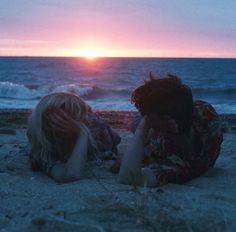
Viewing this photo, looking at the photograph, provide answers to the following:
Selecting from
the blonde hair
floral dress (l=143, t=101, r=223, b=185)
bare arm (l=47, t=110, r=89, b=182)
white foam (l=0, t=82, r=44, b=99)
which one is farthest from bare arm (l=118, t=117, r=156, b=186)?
white foam (l=0, t=82, r=44, b=99)

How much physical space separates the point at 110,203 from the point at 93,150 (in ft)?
5.47

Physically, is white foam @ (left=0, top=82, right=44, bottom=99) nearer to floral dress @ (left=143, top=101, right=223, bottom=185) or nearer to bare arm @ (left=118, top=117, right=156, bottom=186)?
floral dress @ (left=143, top=101, right=223, bottom=185)

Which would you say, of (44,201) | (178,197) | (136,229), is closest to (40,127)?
(44,201)

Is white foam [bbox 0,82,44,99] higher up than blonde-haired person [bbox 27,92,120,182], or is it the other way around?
blonde-haired person [bbox 27,92,120,182]

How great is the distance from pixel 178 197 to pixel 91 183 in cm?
86

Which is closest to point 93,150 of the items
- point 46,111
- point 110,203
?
point 46,111

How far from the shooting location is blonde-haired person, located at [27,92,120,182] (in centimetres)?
485

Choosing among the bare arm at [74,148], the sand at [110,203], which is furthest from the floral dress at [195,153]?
the bare arm at [74,148]

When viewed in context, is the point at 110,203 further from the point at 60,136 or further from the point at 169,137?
the point at 60,136

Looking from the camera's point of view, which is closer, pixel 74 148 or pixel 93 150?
pixel 74 148

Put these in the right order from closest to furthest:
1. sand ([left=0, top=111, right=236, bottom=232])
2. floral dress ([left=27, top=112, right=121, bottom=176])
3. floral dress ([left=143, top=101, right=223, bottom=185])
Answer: sand ([left=0, top=111, right=236, bottom=232]), floral dress ([left=143, top=101, right=223, bottom=185]), floral dress ([left=27, top=112, right=121, bottom=176])

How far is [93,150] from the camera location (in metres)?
5.48

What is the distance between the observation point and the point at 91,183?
466cm

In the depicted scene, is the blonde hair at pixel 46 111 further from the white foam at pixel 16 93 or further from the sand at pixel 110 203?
the white foam at pixel 16 93
